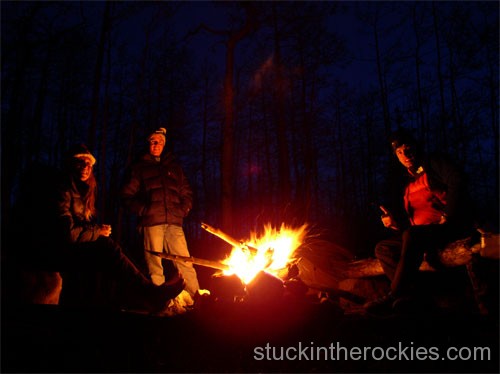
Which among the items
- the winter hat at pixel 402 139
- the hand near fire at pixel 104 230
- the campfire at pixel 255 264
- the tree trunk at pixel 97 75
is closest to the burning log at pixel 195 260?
the campfire at pixel 255 264

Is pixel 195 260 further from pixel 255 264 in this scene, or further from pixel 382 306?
pixel 382 306

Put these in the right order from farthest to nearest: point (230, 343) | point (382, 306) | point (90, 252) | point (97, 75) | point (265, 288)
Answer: point (97, 75), point (90, 252), point (382, 306), point (265, 288), point (230, 343)

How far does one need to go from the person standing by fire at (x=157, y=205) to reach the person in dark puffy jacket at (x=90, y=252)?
1180 mm

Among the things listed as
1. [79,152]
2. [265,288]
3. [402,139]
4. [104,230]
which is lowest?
[265,288]

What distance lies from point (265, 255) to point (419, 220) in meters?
1.89

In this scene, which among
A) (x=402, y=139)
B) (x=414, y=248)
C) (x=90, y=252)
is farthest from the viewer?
(x=402, y=139)

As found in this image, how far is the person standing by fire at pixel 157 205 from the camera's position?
196 inches

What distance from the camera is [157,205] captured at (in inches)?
198

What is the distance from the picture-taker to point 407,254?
335cm

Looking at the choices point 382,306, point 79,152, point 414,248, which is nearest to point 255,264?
point 382,306

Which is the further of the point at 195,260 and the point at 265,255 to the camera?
the point at 265,255

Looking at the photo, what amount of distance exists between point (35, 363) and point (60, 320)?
0.30m

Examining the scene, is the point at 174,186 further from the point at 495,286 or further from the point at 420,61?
the point at 420,61

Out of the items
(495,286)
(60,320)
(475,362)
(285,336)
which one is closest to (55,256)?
(60,320)
